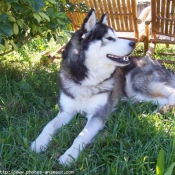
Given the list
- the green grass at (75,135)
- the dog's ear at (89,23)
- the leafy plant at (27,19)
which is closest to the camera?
the green grass at (75,135)

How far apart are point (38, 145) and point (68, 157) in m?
0.36

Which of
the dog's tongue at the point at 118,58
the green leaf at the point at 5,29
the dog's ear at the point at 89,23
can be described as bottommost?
the dog's tongue at the point at 118,58

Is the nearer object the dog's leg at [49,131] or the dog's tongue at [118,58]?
the dog's leg at [49,131]

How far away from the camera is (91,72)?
3018mm

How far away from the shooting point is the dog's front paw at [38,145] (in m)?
2.50

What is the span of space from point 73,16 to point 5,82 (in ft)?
6.96

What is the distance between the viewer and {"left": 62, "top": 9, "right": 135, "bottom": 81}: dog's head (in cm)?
293

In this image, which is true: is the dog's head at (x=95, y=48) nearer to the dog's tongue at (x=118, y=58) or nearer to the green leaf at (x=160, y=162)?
the dog's tongue at (x=118, y=58)

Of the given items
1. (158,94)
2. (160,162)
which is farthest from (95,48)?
(160,162)

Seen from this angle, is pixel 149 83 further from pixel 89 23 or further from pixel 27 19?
pixel 27 19

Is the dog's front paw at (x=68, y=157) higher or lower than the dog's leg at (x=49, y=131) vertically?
higher

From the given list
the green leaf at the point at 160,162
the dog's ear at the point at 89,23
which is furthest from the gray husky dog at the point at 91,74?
the green leaf at the point at 160,162

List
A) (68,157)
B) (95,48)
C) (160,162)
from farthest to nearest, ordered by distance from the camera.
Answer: (95,48), (68,157), (160,162)

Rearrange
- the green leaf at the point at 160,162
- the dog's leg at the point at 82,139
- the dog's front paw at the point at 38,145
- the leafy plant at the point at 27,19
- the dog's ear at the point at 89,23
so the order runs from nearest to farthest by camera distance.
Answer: the green leaf at the point at 160,162 → the dog's leg at the point at 82,139 → the dog's front paw at the point at 38,145 → the leafy plant at the point at 27,19 → the dog's ear at the point at 89,23
